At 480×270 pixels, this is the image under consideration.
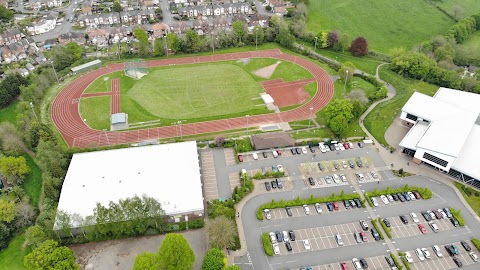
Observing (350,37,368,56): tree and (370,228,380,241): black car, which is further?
(350,37,368,56): tree

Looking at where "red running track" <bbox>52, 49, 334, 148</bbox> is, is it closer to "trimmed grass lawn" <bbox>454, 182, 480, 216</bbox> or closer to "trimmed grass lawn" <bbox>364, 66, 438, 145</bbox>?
"trimmed grass lawn" <bbox>364, 66, 438, 145</bbox>

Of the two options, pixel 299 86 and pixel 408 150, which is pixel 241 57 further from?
pixel 408 150

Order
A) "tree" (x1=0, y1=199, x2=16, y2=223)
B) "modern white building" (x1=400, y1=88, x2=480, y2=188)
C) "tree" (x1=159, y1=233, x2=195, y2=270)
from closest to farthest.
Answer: "tree" (x1=159, y1=233, x2=195, y2=270) → "tree" (x1=0, y1=199, x2=16, y2=223) → "modern white building" (x1=400, y1=88, x2=480, y2=188)

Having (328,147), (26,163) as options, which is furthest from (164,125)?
(328,147)

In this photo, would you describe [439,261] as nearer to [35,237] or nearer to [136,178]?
[136,178]

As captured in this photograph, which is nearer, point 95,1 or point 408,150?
point 408,150

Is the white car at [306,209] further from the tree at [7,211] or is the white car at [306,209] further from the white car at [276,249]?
the tree at [7,211]

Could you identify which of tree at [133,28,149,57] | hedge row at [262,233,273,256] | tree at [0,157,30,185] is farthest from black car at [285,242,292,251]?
tree at [133,28,149,57]

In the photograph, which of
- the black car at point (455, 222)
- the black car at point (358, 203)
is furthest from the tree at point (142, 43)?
the black car at point (455, 222)
